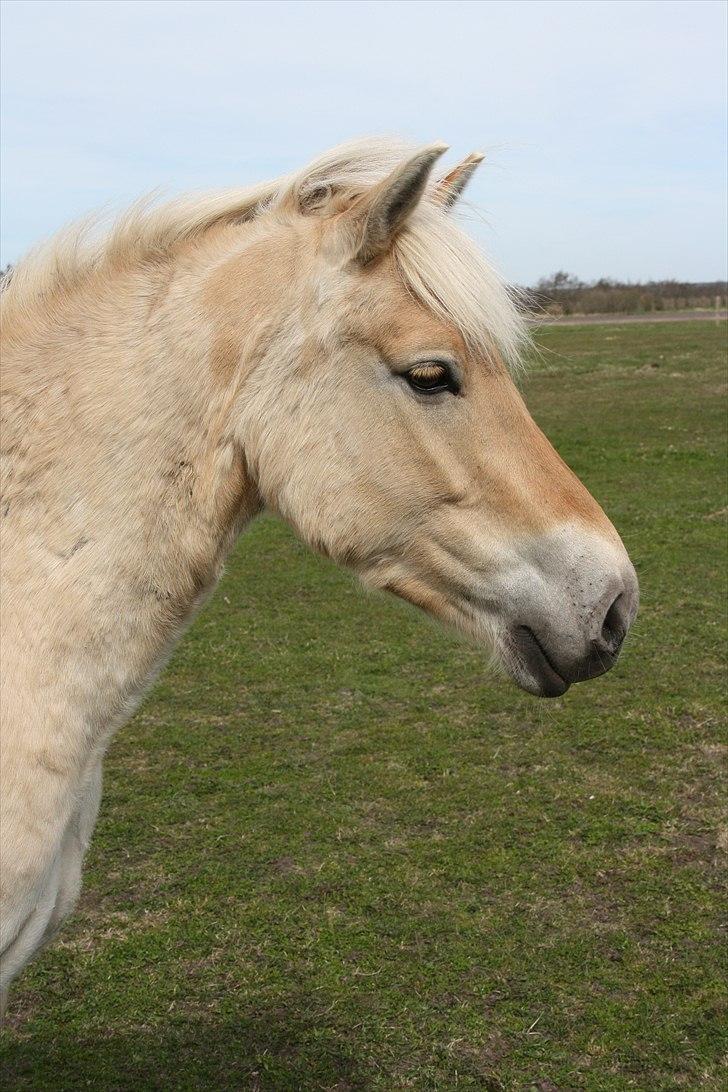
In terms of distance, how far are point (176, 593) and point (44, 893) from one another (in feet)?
2.60

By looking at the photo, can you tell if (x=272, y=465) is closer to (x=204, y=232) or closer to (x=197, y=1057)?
(x=204, y=232)

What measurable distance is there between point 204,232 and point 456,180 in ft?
2.47

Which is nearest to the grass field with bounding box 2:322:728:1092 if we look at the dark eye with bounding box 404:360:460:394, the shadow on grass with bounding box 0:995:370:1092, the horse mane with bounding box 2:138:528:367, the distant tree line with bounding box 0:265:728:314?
the shadow on grass with bounding box 0:995:370:1092

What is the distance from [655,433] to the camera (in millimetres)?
16906

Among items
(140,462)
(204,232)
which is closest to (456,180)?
(204,232)

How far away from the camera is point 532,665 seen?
2.31m

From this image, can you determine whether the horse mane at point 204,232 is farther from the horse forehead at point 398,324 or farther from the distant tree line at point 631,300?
the distant tree line at point 631,300

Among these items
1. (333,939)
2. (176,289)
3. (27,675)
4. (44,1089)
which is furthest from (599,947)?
(176,289)

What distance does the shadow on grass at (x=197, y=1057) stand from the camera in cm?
337

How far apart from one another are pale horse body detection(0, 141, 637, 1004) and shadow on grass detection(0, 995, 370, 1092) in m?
1.46

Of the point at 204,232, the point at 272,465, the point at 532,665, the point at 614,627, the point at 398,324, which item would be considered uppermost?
the point at 204,232

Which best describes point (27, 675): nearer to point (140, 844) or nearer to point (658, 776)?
point (140, 844)

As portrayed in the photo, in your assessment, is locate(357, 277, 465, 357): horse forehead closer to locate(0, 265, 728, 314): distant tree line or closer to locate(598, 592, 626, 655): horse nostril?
locate(598, 592, 626, 655): horse nostril

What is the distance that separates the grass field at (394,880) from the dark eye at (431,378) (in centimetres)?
95
